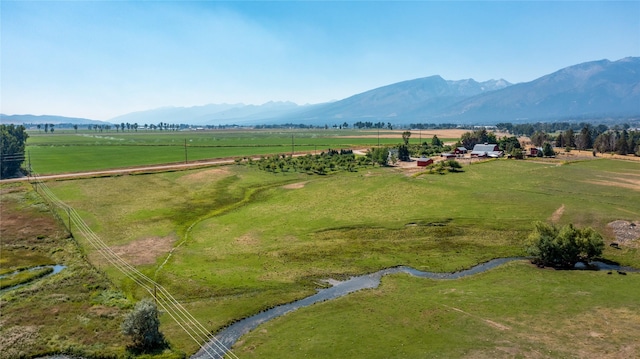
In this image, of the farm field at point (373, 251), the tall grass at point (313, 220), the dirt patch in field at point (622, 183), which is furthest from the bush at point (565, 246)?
the dirt patch in field at point (622, 183)

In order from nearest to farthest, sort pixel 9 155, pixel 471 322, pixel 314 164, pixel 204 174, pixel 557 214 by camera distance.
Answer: pixel 471 322 < pixel 557 214 < pixel 204 174 < pixel 9 155 < pixel 314 164

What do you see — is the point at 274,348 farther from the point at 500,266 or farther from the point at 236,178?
the point at 236,178

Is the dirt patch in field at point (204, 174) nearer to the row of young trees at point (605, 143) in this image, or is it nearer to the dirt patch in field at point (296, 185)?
the dirt patch in field at point (296, 185)

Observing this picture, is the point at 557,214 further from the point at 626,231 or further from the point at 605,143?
the point at 605,143

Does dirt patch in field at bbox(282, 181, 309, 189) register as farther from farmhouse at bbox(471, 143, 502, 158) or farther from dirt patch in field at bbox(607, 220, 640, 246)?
farmhouse at bbox(471, 143, 502, 158)

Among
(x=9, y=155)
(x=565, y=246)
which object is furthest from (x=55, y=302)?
(x=9, y=155)

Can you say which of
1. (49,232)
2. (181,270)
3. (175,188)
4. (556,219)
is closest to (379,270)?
(181,270)
